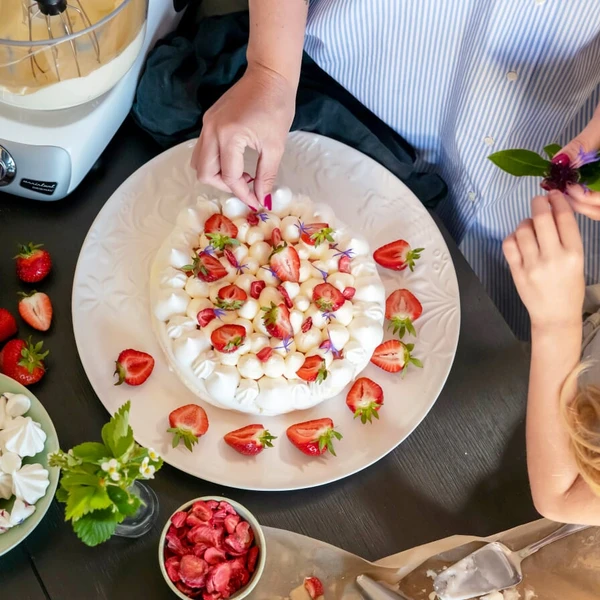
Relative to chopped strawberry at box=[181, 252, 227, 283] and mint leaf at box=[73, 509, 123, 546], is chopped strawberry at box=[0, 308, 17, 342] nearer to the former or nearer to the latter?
chopped strawberry at box=[181, 252, 227, 283]

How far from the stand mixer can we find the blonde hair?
0.83 metres

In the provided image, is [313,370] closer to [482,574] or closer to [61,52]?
[482,574]

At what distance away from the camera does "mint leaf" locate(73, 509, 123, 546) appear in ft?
2.47

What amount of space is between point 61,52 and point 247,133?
297mm

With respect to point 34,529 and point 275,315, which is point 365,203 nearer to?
point 275,315

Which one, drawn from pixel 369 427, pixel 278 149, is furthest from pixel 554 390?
pixel 278 149

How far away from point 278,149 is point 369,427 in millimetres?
450

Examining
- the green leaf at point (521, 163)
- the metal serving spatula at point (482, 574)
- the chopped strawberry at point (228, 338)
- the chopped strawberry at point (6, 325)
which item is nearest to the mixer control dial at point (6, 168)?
the chopped strawberry at point (6, 325)

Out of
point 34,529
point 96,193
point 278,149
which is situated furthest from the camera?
point 96,193

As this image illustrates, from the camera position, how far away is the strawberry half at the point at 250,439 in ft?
3.19

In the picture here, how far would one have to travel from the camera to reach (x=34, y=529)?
936mm

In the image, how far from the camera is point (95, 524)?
76 cm

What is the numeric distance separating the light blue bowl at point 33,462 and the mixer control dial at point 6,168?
13.3 inches

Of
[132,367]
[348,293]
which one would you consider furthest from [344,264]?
[132,367]
